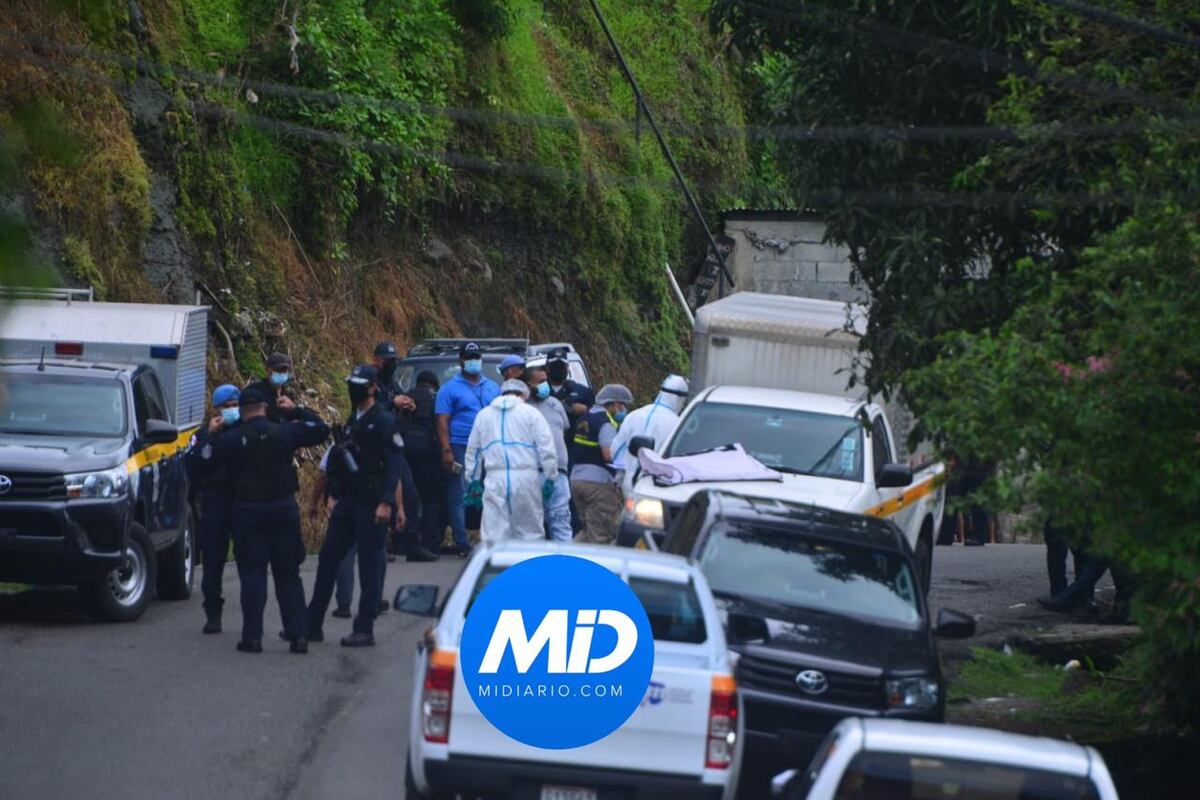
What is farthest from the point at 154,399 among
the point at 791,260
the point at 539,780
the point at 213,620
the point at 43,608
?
the point at 791,260

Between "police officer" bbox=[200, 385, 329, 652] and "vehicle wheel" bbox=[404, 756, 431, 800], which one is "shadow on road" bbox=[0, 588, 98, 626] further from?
"vehicle wheel" bbox=[404, 756, 431, 800]

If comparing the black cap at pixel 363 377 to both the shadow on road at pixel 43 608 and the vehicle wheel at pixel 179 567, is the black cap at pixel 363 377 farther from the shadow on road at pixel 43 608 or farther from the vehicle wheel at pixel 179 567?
the vehicle wheel at pixel 179 567

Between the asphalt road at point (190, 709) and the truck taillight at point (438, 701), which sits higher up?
the truck taillight at point (438, 701)

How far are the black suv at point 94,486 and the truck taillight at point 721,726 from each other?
6.64 meters

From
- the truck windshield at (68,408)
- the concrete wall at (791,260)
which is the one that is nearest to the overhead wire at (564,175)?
the truck windshield at (68,408)

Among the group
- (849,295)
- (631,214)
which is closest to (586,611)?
(849,295)

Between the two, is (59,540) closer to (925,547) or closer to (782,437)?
(782,437)

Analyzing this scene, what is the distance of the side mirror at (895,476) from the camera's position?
14.3 meters

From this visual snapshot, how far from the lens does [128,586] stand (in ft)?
46.0

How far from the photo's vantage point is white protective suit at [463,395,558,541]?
45.9 ft

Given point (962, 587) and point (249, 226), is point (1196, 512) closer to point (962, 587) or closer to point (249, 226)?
point (962, 587)

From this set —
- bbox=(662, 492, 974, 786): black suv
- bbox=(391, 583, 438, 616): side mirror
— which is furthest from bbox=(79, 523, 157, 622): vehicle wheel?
bbox=(391, 583, 438, 616): side mirror

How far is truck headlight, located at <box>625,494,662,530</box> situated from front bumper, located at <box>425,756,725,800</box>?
6030mm

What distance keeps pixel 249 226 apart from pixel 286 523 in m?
11.7
